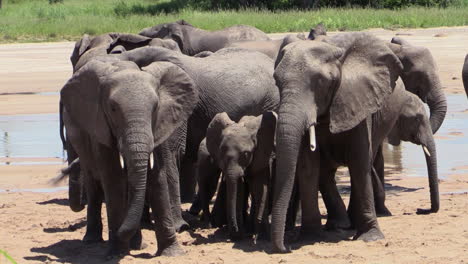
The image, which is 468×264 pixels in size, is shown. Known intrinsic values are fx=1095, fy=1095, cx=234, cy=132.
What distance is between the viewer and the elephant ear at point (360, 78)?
867cm

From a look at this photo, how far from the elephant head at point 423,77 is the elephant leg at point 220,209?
3.24m

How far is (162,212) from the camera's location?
8383 millimetres

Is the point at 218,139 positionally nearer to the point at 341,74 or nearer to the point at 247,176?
the point at 247,176

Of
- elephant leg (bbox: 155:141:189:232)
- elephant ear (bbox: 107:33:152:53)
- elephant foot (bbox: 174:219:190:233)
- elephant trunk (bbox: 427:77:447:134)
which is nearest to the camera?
elephant leg (bbox: 155:141:189:232)

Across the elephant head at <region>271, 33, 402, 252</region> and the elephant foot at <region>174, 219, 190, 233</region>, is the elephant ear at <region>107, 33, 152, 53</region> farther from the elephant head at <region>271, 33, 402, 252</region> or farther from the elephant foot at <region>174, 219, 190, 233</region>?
the elephant head at <region>271, 33, 402, 252</region>

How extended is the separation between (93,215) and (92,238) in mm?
194

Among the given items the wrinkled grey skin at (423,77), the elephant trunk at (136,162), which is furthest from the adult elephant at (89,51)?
the wrinkled grey skin at (423,77)

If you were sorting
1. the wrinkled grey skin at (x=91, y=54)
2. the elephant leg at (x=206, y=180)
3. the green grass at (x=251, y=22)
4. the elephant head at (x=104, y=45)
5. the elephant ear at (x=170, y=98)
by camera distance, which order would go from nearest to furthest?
the elephant ear at (x=170, y=98), the wrinkled grey skin at (x=91, y=54), the elephant leg at (x=206, y=180), the elephant head at (x=104, y=45), the green grass at (x=251, y=22)

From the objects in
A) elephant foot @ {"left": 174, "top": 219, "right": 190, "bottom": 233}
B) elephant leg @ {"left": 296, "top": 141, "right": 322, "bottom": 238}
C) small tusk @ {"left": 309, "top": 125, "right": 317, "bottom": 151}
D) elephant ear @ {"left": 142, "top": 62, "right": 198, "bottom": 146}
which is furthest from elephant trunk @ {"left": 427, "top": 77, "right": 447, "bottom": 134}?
elephant ear @ {"left": 142, "top": 62, "right": 198, "bottom": 146}

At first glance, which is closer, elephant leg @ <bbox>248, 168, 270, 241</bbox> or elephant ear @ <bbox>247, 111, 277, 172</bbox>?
elephant leg @ <bbox>248, 168, 270, 241</bbox>

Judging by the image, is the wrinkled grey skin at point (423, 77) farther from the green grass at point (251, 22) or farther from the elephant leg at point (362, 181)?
the green grass at point (251, 22)

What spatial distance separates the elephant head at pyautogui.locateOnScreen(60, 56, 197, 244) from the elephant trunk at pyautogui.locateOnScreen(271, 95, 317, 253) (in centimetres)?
80

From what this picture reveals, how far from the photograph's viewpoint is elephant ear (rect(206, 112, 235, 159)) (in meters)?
9.32

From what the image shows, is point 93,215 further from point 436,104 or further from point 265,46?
point 265,46
